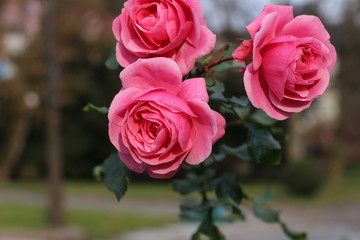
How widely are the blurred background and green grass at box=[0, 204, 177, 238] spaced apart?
23 millimetres

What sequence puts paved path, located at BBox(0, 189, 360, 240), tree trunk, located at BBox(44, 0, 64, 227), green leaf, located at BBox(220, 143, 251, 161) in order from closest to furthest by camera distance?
1. green leaf, located at BBox(220, 143, 251, 161)
2. tree trunk, located at BBox(44, 0, 64, 227)
3. paved path, located at BBox(0, 189, 360, 240)

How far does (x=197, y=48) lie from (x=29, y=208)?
1503cm

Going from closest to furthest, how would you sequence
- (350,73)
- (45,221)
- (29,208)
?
(45,221), (29,208), (350,73)

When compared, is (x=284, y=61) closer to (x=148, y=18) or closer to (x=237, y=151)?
(x=148, y=18)

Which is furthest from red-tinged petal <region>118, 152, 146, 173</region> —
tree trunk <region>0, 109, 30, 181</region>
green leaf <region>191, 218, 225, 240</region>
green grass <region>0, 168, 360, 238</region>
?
tree trunk <region>0, 109, 30, 181</region>

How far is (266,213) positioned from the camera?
1.69 metres

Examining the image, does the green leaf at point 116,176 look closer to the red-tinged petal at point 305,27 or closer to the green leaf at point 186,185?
the green leaf at point 186,185

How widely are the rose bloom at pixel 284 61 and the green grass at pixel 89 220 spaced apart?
34.7 feet

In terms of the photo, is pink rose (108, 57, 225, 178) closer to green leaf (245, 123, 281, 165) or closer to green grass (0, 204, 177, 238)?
green leaf (245, 123, 281, 165)

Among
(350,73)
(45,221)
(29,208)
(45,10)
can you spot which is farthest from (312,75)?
(350,73)

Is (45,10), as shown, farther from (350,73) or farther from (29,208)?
(350,73)

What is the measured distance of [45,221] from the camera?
42.0ft

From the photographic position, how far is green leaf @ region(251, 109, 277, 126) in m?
1.45

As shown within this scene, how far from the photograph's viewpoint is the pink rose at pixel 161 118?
0.98m
